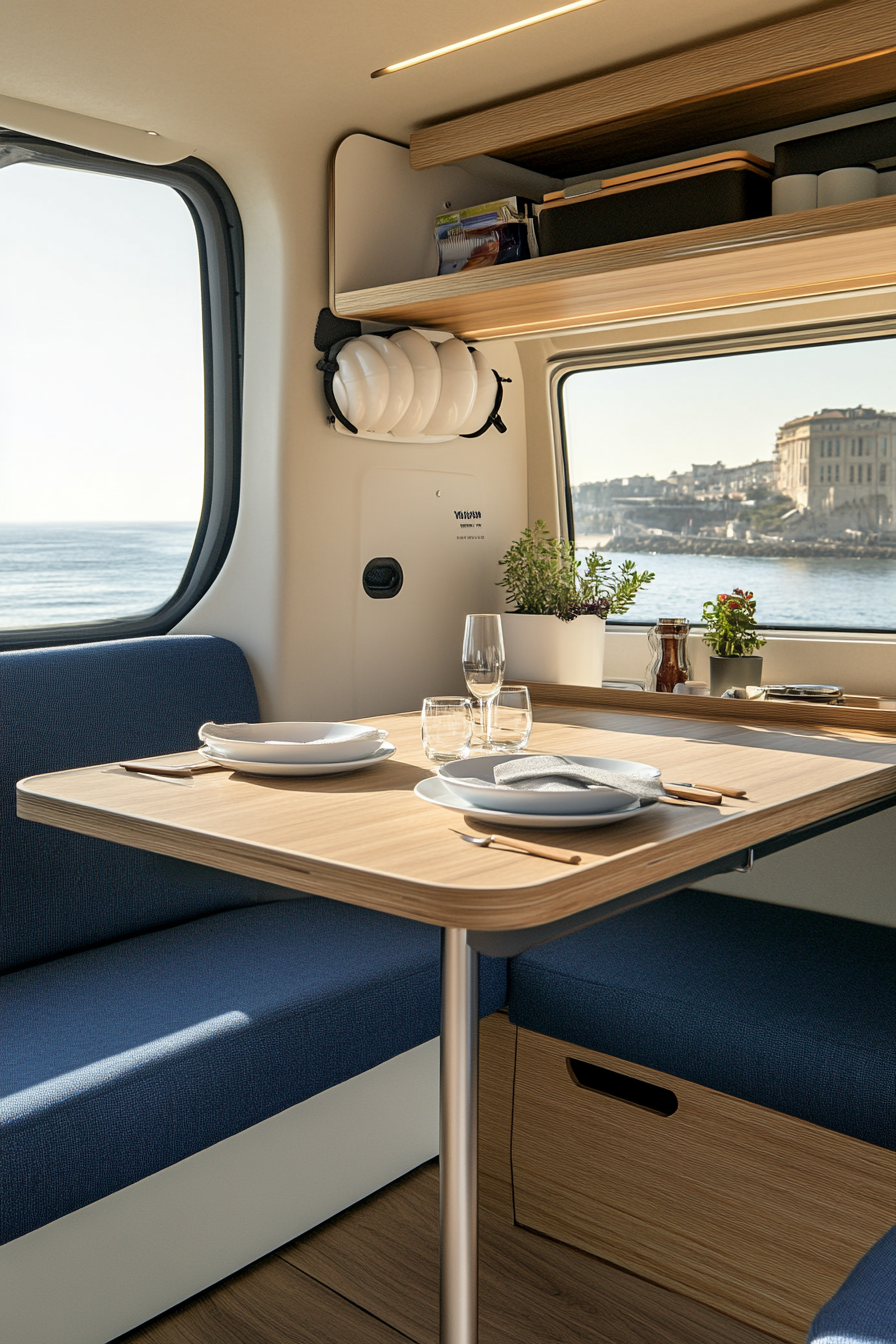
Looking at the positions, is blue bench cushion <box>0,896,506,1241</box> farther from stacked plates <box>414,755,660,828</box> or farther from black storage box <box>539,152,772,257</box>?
black storage box <box>539,152,772,257</box>

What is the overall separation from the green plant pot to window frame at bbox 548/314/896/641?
0.73 ft

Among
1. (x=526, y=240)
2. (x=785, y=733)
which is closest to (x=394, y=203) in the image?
(x=526, y=240)

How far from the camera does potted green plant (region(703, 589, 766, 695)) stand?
8.98 ft

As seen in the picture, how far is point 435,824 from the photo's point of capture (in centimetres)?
141

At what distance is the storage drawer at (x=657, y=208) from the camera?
7.09 ft

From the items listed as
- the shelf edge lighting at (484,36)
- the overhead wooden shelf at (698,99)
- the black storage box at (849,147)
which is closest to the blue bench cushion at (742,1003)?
the black storage box at (849,147)

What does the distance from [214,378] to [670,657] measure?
134 centimetres

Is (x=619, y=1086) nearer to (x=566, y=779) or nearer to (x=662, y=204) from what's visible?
(x=566, y=779)

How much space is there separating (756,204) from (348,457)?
1.10 metres

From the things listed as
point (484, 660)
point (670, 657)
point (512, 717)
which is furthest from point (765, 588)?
point (512, 717)

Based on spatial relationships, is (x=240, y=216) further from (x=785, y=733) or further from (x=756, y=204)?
(x=785, y=733)

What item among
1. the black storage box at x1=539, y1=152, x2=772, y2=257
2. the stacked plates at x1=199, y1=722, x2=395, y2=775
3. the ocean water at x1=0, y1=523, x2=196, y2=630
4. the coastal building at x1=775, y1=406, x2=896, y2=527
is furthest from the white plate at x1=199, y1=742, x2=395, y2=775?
the ocean water at x1=0, y1=523, x2=196, y2=630

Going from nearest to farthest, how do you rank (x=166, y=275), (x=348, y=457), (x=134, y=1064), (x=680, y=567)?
(x=134, y=1064), (x=348, y=457), (x=680, y=567), (x=166, y=275)

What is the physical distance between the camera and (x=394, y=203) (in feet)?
9.01
